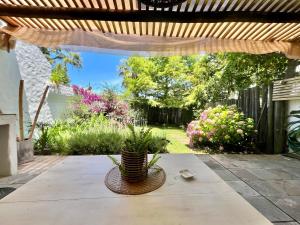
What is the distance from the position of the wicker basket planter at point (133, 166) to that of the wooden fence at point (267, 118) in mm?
4862

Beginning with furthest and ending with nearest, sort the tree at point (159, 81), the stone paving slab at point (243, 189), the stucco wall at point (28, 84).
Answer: the tree at point (159, 81) → the stucco wall at point (28, 84) → the stone paving slab at point (243, 189)

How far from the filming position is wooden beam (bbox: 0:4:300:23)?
2871 mm

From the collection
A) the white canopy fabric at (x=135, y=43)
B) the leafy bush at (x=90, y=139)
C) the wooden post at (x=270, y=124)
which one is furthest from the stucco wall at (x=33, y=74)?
the wooden post at (x=270, y=124)

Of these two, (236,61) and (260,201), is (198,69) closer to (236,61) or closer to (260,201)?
(236,61)

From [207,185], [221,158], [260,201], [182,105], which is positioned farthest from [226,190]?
[182,105]

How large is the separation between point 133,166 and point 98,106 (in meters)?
6.14

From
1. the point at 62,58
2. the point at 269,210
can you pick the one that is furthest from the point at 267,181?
the point at 62,58

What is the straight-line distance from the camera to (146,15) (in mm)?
2914

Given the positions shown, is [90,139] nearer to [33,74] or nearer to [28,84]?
[28,84]

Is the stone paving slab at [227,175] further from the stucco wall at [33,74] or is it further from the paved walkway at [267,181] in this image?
the stucco wall at [33,74]

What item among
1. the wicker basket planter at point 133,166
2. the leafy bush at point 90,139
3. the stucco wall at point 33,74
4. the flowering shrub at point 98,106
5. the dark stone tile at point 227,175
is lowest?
the dark stone tile at point 227,175

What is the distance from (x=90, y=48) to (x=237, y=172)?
2804 mm

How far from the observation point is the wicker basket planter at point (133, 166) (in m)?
1.70

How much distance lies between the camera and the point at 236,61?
5.99 metres
